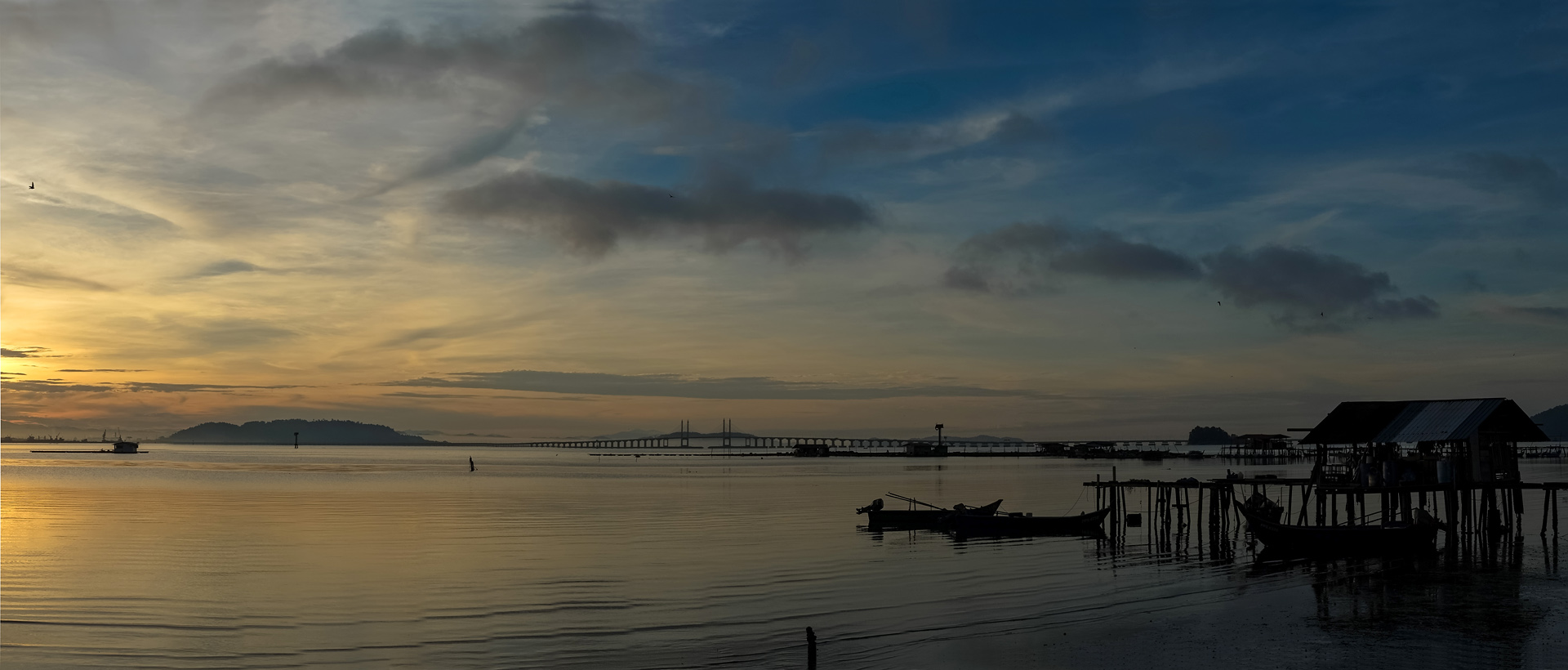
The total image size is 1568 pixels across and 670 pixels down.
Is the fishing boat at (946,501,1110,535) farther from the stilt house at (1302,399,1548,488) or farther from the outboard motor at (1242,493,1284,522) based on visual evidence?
the stilt house at (1302,399,1548,488)

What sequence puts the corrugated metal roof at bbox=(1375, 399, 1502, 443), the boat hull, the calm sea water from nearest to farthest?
1. the calm sea water
2. the corrugated metal roof at bbox=(1375, 399, 1502, 443)
3. the boat hull

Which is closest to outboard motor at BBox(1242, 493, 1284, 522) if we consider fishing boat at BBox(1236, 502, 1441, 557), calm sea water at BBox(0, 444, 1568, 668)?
calm sea water at BBox(0, 444, 1568, 668)

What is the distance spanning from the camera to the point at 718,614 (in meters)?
30.0

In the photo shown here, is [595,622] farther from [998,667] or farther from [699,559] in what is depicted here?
[699,559]

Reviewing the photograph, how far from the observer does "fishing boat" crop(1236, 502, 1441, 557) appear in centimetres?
4084

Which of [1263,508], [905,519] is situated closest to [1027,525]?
[905,519]

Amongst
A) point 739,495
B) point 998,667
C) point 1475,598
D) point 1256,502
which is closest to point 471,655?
point 998,667

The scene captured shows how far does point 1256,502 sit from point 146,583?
1629 inches

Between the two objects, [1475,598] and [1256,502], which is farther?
[1256,502]

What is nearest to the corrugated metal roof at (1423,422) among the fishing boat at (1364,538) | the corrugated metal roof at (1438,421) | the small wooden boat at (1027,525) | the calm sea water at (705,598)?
the corrugated metal roof at (1438,421)

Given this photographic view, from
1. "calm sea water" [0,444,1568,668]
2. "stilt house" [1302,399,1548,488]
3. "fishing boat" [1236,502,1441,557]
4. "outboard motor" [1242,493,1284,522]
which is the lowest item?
"calm sea water" [0,444,1568,668]

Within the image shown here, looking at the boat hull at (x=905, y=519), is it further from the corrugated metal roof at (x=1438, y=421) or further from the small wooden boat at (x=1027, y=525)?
the corrugated metal roof at (x=1438, y=421)

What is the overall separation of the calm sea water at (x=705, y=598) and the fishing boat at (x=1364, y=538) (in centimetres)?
227

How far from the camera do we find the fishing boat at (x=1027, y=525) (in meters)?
52.5
